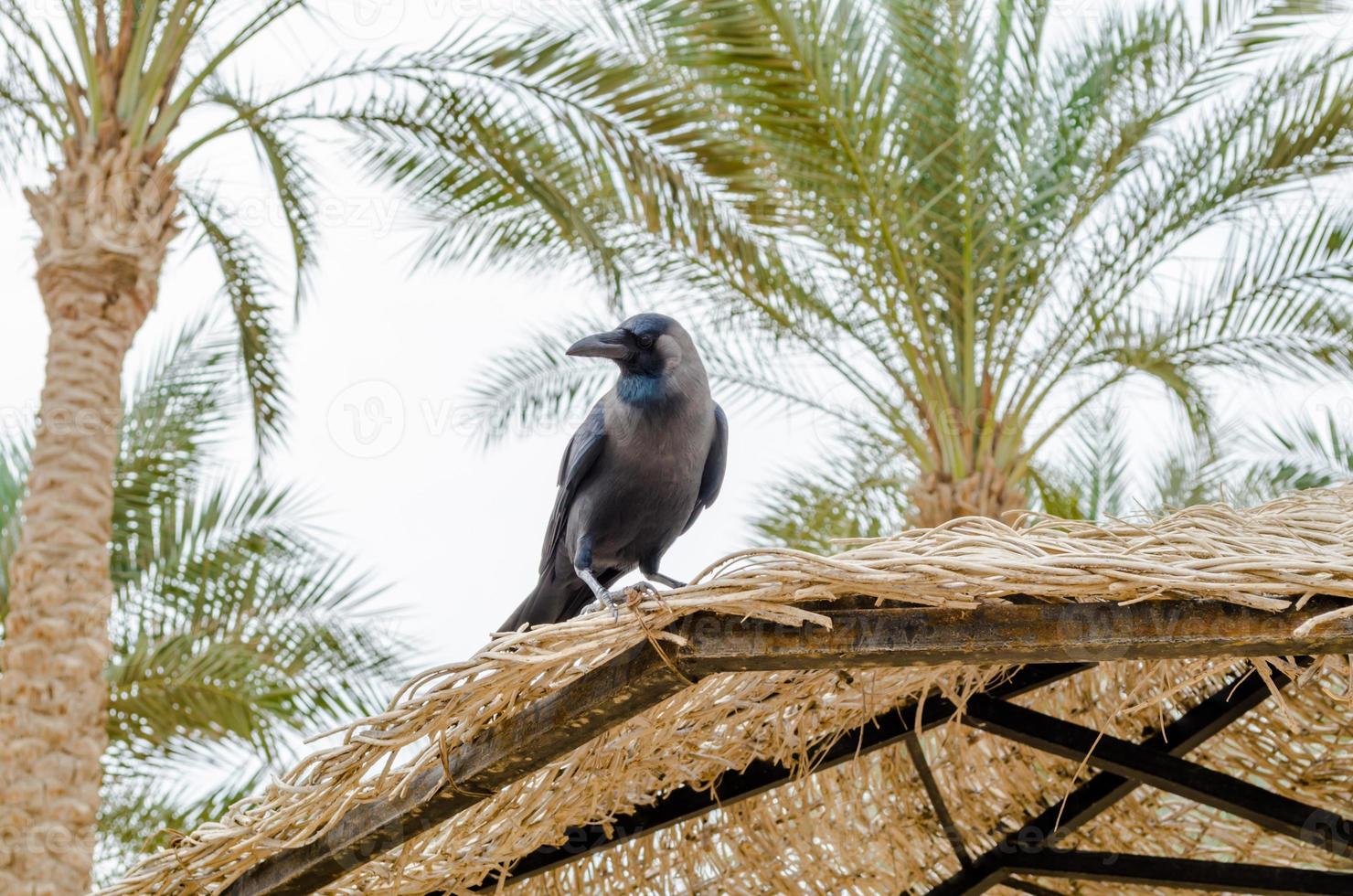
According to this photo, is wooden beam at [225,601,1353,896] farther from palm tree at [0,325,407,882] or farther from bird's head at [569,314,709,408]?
palm tree at [0,325,407,882]

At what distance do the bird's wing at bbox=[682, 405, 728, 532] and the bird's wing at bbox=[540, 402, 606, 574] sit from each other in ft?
1.09

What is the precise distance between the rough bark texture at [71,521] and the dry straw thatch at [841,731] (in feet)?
8.13

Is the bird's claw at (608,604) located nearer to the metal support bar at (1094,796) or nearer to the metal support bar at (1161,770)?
the metal support bar at (1161,770)

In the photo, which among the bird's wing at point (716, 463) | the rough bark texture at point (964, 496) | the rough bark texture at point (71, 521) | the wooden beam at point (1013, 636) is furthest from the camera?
the rough bark texture at point (964, 496)

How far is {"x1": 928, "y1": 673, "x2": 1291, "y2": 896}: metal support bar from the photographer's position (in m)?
3.15

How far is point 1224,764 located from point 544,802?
197 centimetres

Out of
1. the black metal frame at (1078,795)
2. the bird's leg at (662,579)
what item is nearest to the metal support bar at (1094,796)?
the black metal frame at (1078,795)

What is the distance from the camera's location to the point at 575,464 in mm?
3180

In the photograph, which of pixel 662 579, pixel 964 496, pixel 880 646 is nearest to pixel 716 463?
pixel 662 579

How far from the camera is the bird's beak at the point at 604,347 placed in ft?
9.82

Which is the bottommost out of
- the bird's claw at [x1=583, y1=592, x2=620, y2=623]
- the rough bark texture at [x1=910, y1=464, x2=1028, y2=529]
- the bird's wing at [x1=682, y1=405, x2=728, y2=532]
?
the rough bark texture at [x1=910, y1=464, x2=1028, y2=529]

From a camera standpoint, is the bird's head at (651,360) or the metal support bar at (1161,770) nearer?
the metal support bar at (1161,770)

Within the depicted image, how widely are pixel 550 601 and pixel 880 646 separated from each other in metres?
1.59

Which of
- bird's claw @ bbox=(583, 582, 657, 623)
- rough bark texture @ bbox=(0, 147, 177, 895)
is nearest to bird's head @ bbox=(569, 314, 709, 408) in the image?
bird's claw @ bbox=(583, 582, 657, 623)
